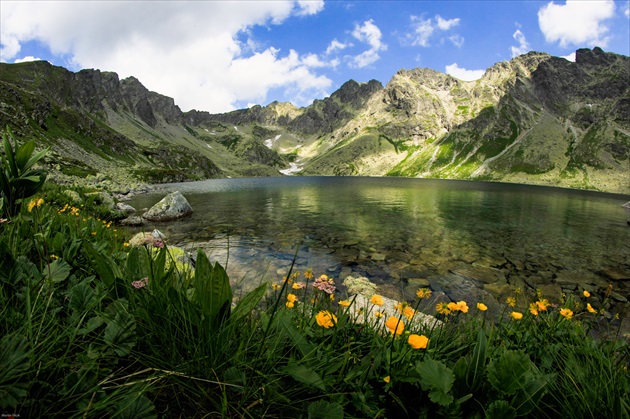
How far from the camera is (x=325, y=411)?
1.79m

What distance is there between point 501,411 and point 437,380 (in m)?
0.44

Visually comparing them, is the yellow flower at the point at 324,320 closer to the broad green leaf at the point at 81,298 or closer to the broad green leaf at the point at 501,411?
the broad green leaf at the point at 501,411

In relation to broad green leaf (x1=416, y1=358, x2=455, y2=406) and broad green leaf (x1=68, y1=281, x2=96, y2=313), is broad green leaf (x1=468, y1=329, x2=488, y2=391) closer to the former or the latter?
broad green leaf (x1=416, y1=358, x2=455, y2=406)

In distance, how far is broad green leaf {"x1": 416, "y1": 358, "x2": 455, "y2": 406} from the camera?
6.24 ft

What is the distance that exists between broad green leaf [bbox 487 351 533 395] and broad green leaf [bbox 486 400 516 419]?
0.18 meters

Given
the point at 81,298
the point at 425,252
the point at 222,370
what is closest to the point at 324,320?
the point at 222,370

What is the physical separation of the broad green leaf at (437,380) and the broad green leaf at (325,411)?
65 centimetres

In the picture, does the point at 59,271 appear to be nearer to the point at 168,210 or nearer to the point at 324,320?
the point at 324,320

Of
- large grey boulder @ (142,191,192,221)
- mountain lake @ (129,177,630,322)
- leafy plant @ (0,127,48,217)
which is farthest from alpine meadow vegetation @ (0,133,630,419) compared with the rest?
large grey boulder @ (142,191,192,221)

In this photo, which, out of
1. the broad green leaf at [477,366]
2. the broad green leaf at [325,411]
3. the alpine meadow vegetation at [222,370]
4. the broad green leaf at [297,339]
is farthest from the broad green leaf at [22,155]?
the broad green leaf at [477,366]

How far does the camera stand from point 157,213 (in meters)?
26.3

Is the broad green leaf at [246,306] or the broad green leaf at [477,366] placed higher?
the broad green leaf at [246,306]

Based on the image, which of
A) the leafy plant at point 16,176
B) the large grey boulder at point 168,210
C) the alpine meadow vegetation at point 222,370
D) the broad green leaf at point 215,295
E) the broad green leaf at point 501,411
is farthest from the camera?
the large grey boulder at point 168,210

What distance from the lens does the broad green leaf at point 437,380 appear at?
1.90 m
